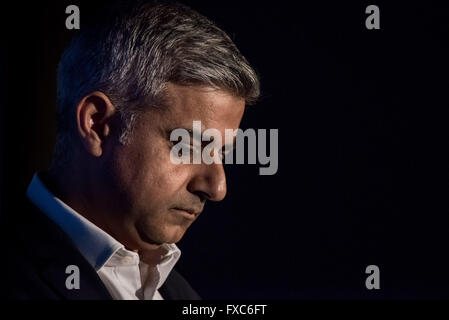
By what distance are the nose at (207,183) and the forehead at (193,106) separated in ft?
0.39

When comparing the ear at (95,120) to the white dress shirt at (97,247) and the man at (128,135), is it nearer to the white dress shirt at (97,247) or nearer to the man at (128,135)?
the man at (128,135)

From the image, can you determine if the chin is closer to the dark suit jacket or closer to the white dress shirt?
the white dress shirt

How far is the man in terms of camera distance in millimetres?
1433

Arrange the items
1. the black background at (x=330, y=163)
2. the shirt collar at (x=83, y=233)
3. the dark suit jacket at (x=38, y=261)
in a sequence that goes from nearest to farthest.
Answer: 1. the dark suit jacket at (x=38, y=261)
2. the shirt collar at (x=83, y=233)
3. the black background at (x=330, y=163)

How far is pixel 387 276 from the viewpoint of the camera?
1.84m

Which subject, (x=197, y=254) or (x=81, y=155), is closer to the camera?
(x=81, y=155)

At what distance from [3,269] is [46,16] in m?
1.00

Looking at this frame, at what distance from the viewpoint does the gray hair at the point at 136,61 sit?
1439 mm

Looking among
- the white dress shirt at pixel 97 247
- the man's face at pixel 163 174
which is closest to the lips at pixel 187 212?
the man's face at pixel 163 174

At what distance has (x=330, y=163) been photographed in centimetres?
193

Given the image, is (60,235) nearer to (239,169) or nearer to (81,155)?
(81,155)

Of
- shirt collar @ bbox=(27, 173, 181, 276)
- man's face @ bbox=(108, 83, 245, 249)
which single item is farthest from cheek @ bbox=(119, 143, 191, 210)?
shirt collar @ bbox=(27, 173, 181, 276)

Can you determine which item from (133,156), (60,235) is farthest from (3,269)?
(133,156)

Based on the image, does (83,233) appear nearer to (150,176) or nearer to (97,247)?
(97,247)
